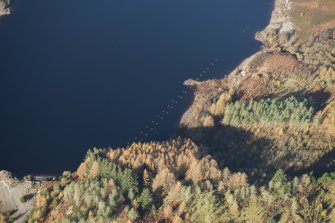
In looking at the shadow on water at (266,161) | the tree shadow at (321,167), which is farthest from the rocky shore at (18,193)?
the tree shadow at (321,167)

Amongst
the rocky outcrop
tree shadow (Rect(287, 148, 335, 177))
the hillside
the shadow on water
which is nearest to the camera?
the hillside

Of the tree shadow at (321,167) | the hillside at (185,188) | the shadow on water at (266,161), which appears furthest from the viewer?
the shadow on water at (266,161)

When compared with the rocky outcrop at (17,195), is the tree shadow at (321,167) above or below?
below

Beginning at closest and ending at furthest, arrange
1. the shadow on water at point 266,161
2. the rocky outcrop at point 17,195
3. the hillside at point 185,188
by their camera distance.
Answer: the hillside at point 185,188, the rocky outcrop at point 17,195, the shadow on water at point 266,161

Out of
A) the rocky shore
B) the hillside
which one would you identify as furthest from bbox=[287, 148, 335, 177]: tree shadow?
the rocky shore

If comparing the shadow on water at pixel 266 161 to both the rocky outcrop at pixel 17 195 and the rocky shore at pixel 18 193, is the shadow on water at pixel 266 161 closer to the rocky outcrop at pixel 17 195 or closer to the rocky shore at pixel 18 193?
the rocky shore at pixel 18 193

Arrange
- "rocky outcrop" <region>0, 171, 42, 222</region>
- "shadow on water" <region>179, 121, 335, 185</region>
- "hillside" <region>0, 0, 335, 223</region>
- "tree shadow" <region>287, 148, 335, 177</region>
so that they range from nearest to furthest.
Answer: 1. "hillside" <region>0, 0, 335, 223</region>
2. "tree shadow" <region>287, 148, 335, 177</region>
3. "rocky outcrop" <region>0, 171, 42, 222</region>
4. "shadow on water" <region>179, 121, 335, 185</region>

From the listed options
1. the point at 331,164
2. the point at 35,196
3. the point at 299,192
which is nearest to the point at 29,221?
the point at 35,196

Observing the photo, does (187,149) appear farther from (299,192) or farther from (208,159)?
(299,192)

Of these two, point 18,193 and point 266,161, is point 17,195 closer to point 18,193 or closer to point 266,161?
point 18,193

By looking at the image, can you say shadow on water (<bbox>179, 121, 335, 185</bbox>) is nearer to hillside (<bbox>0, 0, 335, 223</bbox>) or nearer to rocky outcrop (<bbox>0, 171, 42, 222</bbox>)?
hillside (<bbox>0, 0, 335, 223</bbox>)

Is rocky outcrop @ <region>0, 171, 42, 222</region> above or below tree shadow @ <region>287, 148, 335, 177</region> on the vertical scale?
above
